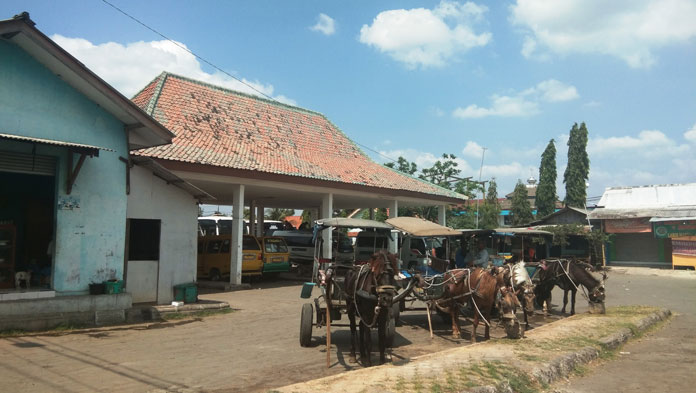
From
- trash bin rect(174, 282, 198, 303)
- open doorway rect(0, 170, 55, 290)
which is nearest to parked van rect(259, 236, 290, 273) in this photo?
trash bin rect(174, 282, 198, 303)

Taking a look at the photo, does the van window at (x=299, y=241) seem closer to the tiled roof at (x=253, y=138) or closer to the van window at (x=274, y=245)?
the van window at (x=274, y=245)

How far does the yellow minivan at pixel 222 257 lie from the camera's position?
18.3 m

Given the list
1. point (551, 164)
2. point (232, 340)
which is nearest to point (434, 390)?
point (232, 340)

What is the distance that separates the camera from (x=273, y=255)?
1933cm

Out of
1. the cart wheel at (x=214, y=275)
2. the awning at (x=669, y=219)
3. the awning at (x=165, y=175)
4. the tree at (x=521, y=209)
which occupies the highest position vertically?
the tree at (x=521, y=209)

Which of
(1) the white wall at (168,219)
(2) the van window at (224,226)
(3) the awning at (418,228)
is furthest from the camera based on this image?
(2) the van window at (224,226)

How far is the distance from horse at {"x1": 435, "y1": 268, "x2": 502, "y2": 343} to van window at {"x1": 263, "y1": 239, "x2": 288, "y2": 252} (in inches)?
419

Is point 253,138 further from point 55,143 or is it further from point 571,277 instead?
point 571,277

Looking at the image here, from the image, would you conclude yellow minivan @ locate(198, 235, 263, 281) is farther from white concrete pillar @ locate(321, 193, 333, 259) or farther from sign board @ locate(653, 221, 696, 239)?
sign board @ locate(653, 221, 696, 239)

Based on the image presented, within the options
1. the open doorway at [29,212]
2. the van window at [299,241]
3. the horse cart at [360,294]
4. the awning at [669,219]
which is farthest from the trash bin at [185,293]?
the awning at [669,219]

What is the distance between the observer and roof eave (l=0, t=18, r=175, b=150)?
29.7ft

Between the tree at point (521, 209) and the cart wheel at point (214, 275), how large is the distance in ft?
118

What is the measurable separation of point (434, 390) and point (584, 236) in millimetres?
27766

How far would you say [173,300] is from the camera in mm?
12719
